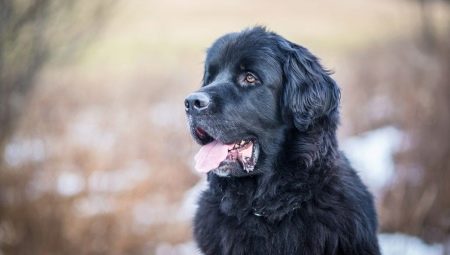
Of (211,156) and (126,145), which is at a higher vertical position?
(126,145)

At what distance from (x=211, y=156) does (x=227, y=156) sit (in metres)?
0.11

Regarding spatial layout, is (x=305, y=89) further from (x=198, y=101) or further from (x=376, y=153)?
(x=376, y=153)

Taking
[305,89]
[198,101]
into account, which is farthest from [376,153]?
[198,101]

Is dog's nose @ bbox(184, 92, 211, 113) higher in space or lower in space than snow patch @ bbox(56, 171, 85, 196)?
higher

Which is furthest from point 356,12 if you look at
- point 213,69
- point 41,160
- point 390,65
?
point 213,69

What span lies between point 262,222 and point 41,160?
4.04 m

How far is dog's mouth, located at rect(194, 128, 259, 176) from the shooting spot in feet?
12.8

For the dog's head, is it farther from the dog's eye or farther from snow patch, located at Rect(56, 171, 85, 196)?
snow patch, located at Rect(56, 171, 85, 196)

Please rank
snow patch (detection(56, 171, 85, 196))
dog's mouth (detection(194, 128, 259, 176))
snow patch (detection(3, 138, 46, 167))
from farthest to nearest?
1. snow patch (detection(56, 171, 85, 196))
2. snow patch (detection(3, 138, 46, 167))
3. dog's mouth (detection(194, 128, 259, 176))

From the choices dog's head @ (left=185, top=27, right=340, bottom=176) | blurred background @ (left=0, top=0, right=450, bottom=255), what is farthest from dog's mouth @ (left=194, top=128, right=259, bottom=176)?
blurred background @ (left=0, top=0, right=450, bottom=255)

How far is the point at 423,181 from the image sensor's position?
7395 mm

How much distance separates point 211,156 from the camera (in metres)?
3.96

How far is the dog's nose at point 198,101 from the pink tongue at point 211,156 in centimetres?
32

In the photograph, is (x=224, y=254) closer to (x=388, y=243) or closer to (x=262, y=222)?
(x=262, y=222)
